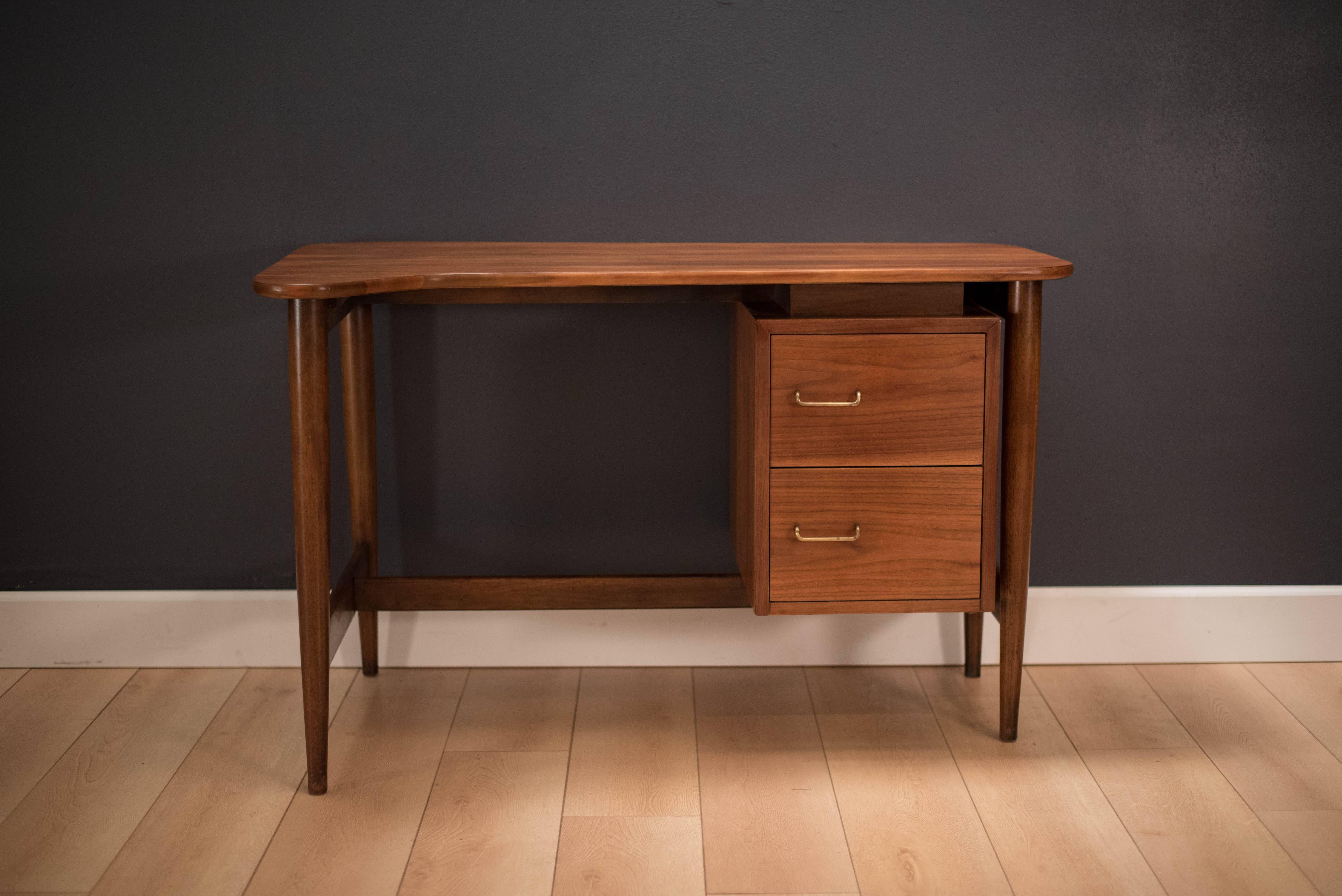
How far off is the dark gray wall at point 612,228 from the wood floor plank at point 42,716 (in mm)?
177

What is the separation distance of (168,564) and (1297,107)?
222 cm

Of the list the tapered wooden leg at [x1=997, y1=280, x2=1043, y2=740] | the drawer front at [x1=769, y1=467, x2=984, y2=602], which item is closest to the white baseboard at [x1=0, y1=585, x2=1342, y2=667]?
the tapered wooden leg at [x1=997, y1=280, x2=1043, y2=740]

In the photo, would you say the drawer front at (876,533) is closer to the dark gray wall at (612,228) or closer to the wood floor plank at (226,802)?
the dark gray wall at (612,228)

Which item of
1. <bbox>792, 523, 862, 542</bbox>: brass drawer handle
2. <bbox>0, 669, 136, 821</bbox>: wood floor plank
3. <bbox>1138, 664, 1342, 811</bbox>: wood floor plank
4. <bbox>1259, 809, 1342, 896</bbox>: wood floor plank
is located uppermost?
<bbox>792, 523, 862, 542</bbox>: brass drawer handle

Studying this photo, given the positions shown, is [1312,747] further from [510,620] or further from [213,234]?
[213,234]

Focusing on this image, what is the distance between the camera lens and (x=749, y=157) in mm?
1980

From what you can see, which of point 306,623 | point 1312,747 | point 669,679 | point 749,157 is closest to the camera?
point 306,623

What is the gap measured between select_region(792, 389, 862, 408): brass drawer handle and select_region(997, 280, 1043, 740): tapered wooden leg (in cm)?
24

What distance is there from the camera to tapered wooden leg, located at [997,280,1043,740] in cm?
167

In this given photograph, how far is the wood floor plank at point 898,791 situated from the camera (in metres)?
1.51

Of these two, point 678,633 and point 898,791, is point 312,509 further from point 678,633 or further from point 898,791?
point 898,791

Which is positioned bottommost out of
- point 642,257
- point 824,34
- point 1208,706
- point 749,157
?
point 1208,706

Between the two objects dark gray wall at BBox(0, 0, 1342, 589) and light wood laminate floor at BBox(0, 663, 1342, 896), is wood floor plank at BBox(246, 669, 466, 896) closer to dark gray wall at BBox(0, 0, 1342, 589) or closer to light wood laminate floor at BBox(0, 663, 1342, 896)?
light wood laminate floor at BBox(0, 663, 1342, 896)

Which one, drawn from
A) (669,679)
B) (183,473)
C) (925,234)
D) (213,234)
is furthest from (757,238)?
(183,473)
